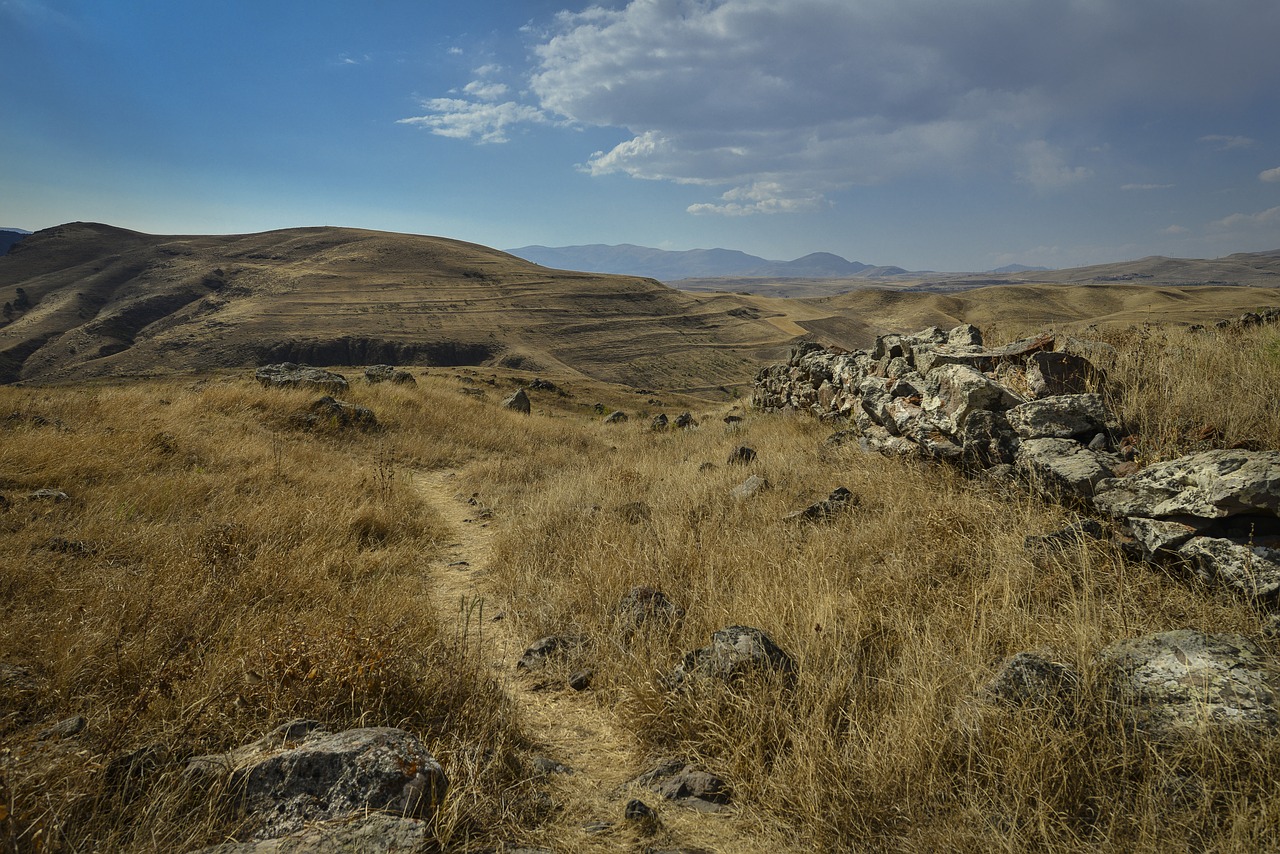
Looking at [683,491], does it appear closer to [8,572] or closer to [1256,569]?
[1256,569]

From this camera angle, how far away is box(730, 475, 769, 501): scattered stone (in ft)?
23.9

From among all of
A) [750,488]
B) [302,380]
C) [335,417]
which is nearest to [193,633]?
[750,488]

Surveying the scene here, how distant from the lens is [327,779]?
252 centimetres

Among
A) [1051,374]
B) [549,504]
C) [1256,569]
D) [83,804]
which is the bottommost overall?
[549,504]

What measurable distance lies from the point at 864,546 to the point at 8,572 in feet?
22.0

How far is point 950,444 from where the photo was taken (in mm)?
6594

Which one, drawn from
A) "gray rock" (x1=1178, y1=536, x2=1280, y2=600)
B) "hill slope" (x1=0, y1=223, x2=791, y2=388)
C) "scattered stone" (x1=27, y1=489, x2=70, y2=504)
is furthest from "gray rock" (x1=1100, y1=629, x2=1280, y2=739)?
"hill slope" (x1=0, y1=223, x2=791, y2=388)

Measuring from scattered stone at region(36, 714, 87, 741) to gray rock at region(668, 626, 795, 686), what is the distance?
3.00m

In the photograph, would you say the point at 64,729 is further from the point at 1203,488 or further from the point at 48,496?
the point at 1203,488

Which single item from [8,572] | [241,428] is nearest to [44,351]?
[241,428]

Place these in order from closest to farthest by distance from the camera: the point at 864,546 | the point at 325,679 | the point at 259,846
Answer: the point at 259,846, the point at 325,679, the point at 864,546

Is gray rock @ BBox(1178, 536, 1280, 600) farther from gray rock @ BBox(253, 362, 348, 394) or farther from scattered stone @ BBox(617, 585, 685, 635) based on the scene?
gray rock @ BBox(253, 362, 348, 394)

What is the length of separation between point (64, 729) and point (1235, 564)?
6391 millimetres

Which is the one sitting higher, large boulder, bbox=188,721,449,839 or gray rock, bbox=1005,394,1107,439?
gray rock, bbox=1005,394,1107,439
